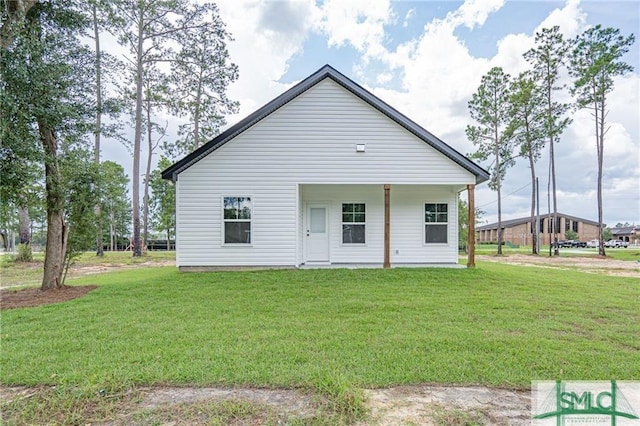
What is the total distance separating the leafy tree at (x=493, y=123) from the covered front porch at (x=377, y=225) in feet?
43.7

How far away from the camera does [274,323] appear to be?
178 inches

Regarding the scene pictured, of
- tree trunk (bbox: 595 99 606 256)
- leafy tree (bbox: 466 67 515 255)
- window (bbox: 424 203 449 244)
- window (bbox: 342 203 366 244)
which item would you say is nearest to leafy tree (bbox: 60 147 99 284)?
window (bbox: 342 203 366 244)

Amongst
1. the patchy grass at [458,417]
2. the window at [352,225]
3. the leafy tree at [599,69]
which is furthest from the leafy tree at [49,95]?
the leafy tree at [599,69]

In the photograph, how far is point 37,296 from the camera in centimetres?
644

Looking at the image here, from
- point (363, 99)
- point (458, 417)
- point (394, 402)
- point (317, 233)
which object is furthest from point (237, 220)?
point (458, 417)

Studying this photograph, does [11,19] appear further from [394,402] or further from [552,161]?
[552,161]

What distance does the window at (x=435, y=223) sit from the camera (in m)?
10.7

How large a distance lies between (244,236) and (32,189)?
4835 mm

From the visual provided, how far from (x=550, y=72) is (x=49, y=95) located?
1008 inches

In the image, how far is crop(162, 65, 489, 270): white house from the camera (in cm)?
922

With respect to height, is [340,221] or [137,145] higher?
[137,145]

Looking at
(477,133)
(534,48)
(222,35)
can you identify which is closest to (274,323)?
(222,35)

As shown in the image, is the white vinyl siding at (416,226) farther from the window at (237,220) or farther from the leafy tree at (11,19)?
the leafy tree at (11,19)
